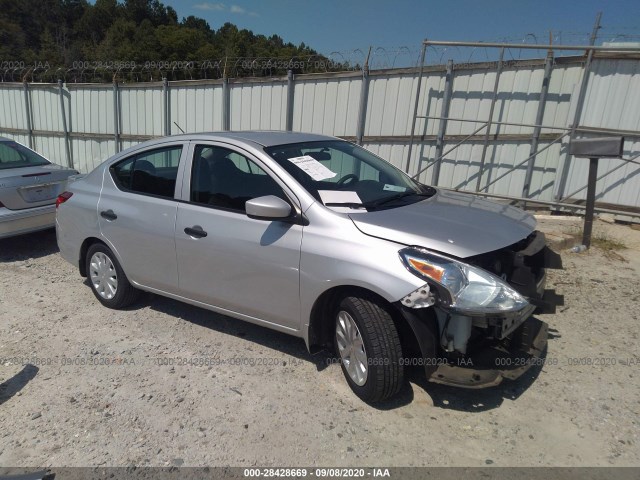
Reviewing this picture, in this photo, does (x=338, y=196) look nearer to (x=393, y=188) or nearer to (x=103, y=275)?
(x=393, y=188)

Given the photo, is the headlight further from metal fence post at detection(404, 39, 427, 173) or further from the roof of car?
metal fence post at detection(404, 39, 427, 173)

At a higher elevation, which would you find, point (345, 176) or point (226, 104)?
point (226, 104)

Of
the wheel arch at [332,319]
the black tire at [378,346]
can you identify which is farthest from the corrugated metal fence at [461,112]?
the black tire at [378,346]

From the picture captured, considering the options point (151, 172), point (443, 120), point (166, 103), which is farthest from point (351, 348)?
point (166, 103)

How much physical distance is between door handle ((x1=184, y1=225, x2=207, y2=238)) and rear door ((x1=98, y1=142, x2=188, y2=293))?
0.63 feet

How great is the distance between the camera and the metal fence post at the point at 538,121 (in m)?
7.25

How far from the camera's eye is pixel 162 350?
149 inches

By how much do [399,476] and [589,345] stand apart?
7.25 feet

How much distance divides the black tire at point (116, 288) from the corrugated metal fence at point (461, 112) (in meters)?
5.51

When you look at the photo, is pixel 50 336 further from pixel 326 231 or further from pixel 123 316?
pixel 326 231

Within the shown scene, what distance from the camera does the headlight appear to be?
260 cm

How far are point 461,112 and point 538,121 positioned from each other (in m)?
1.22

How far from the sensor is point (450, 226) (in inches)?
117

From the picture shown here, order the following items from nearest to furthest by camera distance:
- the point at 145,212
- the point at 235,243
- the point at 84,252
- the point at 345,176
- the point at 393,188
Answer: the point at 235,243, the point at 345,176, the point at 393,188, the point at 145,212, the point at 84,252
